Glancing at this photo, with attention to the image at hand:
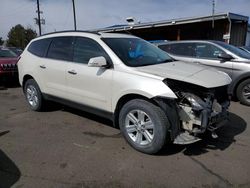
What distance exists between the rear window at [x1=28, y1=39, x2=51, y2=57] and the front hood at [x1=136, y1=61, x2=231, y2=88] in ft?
8.55

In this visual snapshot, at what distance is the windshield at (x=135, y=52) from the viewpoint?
13.6 feet

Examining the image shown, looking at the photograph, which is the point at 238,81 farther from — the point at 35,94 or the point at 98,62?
the point at 35,94

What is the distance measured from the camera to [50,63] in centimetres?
516

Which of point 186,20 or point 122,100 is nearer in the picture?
point 122,100

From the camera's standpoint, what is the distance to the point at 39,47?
568cm

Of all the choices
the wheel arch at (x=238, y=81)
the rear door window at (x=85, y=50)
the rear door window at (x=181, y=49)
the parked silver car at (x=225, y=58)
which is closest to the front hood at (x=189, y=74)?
the rear door window at (x=85, y=50)

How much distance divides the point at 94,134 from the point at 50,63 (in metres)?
1.80

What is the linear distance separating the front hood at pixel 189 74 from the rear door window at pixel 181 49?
3.67 meters

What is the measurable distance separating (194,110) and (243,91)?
12.6 ft

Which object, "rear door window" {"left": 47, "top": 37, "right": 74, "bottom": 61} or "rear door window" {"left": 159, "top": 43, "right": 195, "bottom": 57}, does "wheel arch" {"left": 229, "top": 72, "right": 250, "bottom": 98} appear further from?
"rear door window" {"left": 47, "top": 37, "right": 74, "bottom": 61}

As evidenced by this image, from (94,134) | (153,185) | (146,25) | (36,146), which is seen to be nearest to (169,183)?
(153,185)

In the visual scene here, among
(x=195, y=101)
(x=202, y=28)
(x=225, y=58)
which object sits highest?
(x=202, y=28)

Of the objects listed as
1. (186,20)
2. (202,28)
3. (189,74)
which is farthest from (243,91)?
(202,28)

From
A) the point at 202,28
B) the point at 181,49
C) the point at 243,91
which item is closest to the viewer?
the point at 243,91
